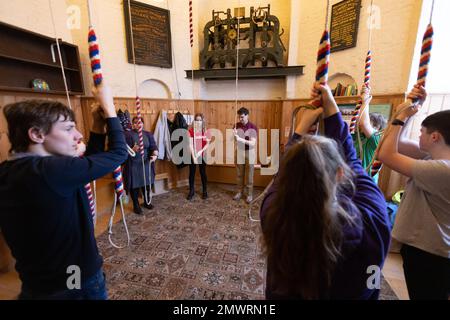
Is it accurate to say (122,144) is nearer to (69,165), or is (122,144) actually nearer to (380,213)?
(69,165)

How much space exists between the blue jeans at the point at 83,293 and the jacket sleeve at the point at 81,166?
14.5 inches

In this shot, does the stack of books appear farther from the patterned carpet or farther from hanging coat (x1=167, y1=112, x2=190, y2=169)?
hanging coat (x1=167, y1=112, x2=190, y2=169)

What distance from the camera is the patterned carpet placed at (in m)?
1.57

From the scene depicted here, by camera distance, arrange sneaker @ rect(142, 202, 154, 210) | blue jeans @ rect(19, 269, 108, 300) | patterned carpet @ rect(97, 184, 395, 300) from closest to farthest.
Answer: blue jeans @ rect(19, 269, 108, 300)
patterned carpet @ rect(97, 184, 395, 300)
sneaker @ rect(142, 202, 154, 210)

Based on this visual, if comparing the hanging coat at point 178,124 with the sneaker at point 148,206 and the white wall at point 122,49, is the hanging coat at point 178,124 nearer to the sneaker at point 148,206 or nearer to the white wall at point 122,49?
the white wall at point 122,49

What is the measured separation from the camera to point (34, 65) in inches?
95.7

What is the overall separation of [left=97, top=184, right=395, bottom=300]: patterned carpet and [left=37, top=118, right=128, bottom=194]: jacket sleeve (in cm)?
118

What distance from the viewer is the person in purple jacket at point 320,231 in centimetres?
51

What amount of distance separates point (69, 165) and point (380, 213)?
966 mm

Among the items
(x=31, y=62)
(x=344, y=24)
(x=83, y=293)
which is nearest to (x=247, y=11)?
(x=344, y=24)

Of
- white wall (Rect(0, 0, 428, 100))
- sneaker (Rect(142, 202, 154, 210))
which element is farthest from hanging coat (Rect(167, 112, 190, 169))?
sneaker (Rect(142, 202, 154, 210))

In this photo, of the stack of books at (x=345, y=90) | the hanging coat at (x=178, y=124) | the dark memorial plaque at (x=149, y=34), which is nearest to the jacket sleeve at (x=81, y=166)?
the hanging coat at (x=178, y=124)

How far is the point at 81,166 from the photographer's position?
25.5 inches
